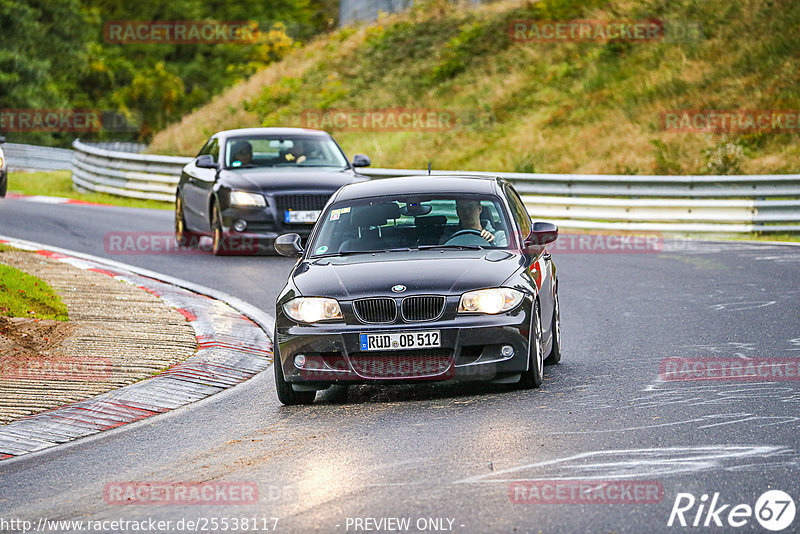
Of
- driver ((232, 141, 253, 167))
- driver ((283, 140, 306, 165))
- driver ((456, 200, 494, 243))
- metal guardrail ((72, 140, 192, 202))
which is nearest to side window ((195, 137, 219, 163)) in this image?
driver ((232, 141, 253, 167))

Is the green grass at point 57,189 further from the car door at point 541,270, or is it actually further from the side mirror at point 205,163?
the car door at point 541,270

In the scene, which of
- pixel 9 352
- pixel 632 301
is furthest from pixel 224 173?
pixel 9 352

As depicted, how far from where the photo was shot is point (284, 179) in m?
18.5

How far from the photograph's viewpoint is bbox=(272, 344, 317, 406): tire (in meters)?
9.27

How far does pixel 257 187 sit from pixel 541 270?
867 cm

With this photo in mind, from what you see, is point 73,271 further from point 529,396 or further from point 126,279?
point 529,396

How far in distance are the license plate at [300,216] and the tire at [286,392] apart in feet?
28.8

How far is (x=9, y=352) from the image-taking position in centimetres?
1096

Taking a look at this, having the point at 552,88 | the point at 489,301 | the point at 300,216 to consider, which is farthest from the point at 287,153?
the point at 552,88

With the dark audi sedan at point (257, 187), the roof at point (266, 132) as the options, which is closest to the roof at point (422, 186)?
the dark audi sedan at point (257, 187)

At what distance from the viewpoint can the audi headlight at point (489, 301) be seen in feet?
29.8

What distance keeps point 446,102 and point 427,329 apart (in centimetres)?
3160

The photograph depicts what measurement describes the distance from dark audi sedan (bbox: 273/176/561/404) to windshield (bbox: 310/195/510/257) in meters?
0.01

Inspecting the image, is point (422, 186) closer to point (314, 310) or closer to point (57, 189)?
point (314, 310)
